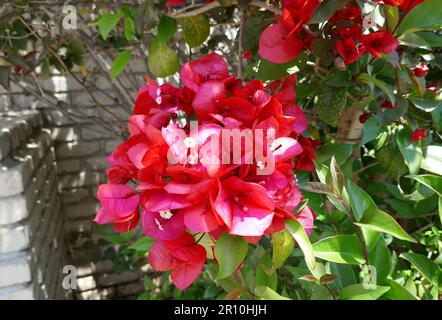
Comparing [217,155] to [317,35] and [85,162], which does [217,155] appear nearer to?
[317,35]

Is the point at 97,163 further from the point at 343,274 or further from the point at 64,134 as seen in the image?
the point at 343,274

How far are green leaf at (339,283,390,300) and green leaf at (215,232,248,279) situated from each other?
21 cm

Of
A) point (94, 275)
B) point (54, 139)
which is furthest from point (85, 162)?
point (94, 275)

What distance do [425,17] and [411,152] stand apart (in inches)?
9.6

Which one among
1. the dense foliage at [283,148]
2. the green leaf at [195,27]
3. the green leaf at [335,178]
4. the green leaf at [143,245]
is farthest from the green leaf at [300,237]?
the green leaf at [143,245]

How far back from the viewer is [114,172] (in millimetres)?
557

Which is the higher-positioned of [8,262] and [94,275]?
[8,262]

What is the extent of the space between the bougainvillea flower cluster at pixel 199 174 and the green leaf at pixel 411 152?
0.28 m

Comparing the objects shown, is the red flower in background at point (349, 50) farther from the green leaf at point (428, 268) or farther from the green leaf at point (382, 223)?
the green leaf at point (428, 268)

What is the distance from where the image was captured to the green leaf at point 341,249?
63 centimetres

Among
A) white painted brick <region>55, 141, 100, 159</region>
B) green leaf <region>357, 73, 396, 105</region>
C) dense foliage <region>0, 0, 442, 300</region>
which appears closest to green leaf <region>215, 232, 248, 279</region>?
dense foliage <region>0, 0, 442, 300</region>

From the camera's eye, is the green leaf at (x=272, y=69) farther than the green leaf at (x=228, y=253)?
Yes
